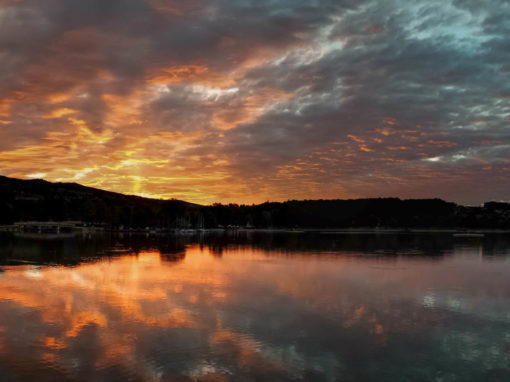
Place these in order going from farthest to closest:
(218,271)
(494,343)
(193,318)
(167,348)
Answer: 1. (218,271)
2. (193,318)
3. (494,343)
4. (167,348)

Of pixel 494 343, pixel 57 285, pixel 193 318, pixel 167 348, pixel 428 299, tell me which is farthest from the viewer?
pixel 57 285

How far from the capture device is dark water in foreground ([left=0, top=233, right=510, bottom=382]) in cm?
1831

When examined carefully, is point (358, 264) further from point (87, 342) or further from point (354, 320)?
point (87, 342)

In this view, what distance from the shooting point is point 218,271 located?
5219 centimetres

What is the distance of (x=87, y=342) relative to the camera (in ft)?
71.5

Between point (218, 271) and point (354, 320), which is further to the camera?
point (218, 271)

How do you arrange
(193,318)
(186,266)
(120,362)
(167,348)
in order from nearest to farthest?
(120,362) < (167,348) < (193,318) < (186,266)

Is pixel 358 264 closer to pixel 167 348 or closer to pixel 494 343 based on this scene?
pixel 494 343

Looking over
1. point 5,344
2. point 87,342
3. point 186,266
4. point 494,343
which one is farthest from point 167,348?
point 186,266

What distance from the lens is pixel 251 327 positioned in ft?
82.3

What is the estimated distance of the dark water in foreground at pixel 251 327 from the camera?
1831 cm

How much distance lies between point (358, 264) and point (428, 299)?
2501 cm

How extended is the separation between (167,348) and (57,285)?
21826 millimetres

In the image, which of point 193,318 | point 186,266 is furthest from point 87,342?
point 186,266
